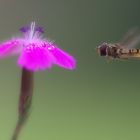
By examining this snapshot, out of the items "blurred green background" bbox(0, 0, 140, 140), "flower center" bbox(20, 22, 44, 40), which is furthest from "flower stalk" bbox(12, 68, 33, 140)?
"blurred green background" bbox(0, 0, 140, 140)

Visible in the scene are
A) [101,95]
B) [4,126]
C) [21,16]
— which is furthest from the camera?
[21,16]

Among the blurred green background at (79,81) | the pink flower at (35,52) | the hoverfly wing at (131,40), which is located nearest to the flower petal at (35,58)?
the pink flower at (35,52)

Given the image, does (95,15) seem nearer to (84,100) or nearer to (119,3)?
(119,3)

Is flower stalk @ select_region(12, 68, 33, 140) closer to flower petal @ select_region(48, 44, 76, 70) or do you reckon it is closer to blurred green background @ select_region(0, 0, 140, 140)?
flower petal @ select_region(48, 44, 76, 70)

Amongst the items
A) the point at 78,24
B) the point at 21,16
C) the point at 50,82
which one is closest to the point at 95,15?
the point at 78,24

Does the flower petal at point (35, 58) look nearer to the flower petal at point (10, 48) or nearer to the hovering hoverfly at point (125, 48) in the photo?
the flower petal at point (10, 48)

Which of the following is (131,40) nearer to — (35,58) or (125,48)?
(125,48)

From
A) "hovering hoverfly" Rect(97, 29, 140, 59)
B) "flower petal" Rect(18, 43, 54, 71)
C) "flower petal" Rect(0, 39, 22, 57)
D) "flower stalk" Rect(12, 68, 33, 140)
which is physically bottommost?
"flower stalk" Rect(12, 68, 33, 140)
